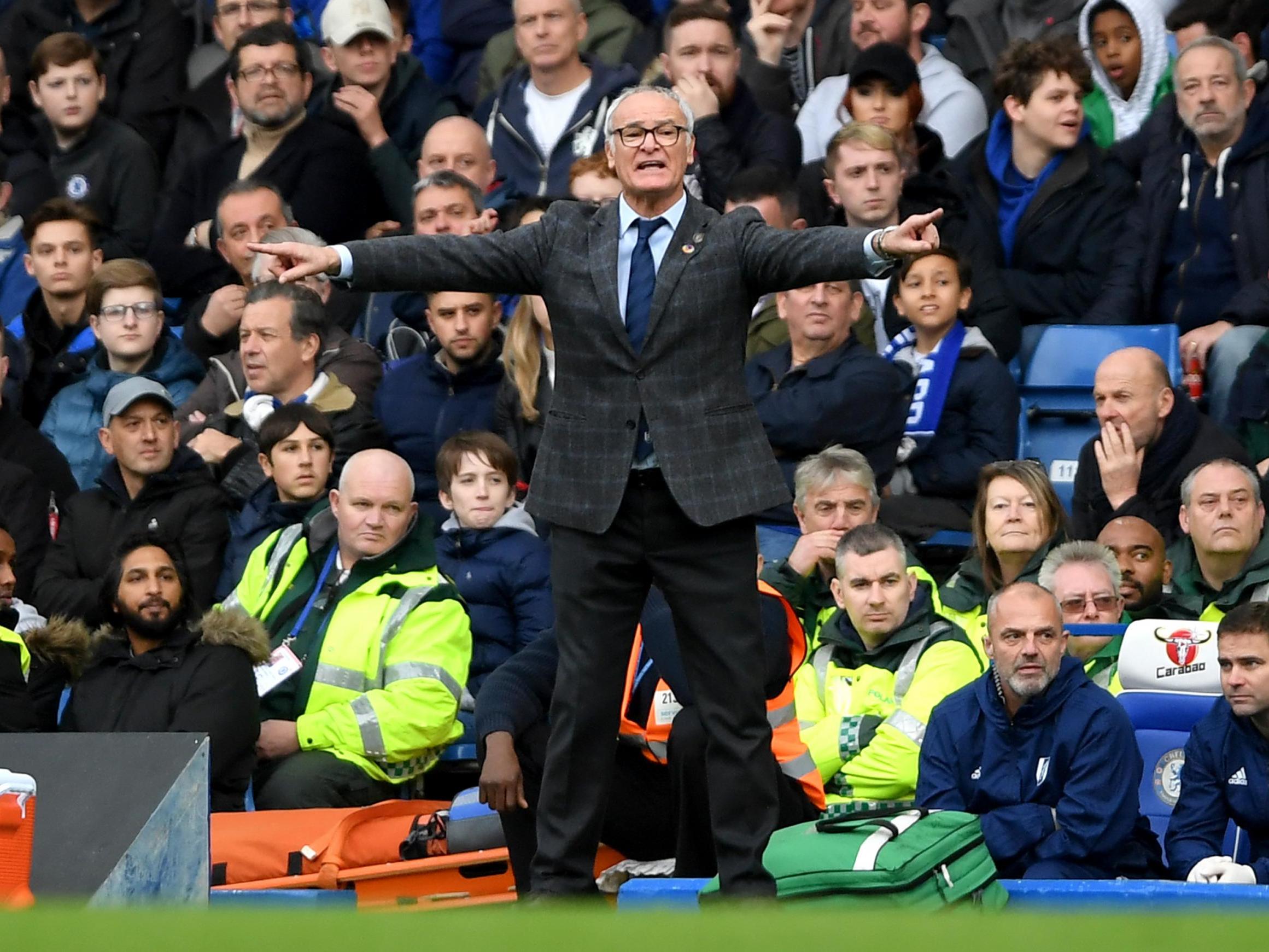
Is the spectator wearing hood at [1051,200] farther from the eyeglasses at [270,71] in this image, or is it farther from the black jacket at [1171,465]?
the eyeglasses at [270,71]

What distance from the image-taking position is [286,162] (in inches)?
407

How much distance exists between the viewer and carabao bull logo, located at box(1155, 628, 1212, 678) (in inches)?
280

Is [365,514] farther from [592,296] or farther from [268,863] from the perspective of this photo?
[592,296]

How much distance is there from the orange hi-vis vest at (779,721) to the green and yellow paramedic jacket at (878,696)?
16.2 inches

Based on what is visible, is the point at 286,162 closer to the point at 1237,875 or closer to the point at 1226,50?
the point at 1226,50

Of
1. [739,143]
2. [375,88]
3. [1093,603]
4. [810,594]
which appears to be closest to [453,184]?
[739,143]

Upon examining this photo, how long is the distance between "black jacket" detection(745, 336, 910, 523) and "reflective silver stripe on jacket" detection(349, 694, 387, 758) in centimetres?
164

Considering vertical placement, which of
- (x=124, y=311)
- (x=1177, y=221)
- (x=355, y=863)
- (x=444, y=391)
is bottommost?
(x=355, y=863)

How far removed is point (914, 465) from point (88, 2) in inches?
215

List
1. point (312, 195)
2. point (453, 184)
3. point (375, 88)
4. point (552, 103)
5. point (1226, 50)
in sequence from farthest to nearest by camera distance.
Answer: point (375, 88) → point (312, 195) → point (552, 103) → point (453, 184) → point (1226, 50)

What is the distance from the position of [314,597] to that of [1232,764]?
3094mm

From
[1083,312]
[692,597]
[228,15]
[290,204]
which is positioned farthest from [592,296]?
[228,15]

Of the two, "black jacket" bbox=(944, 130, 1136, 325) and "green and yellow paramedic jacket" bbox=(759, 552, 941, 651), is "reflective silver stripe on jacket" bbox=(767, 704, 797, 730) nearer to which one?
"green and yellow paramedic jacket" bbox=(759, 552, 941, 651)

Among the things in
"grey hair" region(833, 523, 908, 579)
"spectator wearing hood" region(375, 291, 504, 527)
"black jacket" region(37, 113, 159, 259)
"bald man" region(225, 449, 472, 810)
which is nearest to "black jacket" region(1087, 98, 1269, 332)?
"grey hair" region(833, 523, 908, 579)
